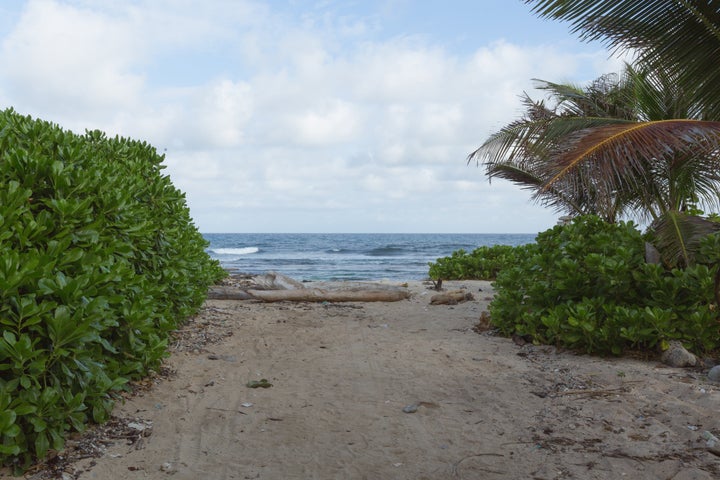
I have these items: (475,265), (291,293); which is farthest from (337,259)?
(291,293)

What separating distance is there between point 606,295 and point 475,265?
340 inches

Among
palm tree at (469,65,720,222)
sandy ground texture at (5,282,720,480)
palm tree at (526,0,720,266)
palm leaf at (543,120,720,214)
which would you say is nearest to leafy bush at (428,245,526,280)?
palm tree at (469,65,720,222)

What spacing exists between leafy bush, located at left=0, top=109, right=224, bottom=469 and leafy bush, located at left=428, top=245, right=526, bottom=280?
10.4 m

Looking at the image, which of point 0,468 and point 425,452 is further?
point 425,452

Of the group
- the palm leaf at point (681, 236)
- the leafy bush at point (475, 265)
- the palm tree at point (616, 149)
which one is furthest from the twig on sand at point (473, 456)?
the leafy bush at point (475, 265)

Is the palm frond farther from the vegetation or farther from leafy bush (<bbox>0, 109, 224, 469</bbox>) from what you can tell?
leafy bush (<bbox>0, 109, 224, 469</bbox>)

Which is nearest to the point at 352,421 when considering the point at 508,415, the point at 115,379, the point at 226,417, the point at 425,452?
the point at 425,452

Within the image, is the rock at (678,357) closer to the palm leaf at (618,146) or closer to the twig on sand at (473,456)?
the palm leaf at (618,146)

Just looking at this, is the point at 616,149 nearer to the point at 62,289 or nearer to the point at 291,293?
the point at 62,289

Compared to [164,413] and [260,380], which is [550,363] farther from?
[164,413]

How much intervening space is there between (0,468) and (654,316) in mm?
5139

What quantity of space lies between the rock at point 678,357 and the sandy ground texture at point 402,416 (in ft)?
0.35

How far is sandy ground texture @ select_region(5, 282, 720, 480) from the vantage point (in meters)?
3.30

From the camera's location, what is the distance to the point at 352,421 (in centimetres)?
399
